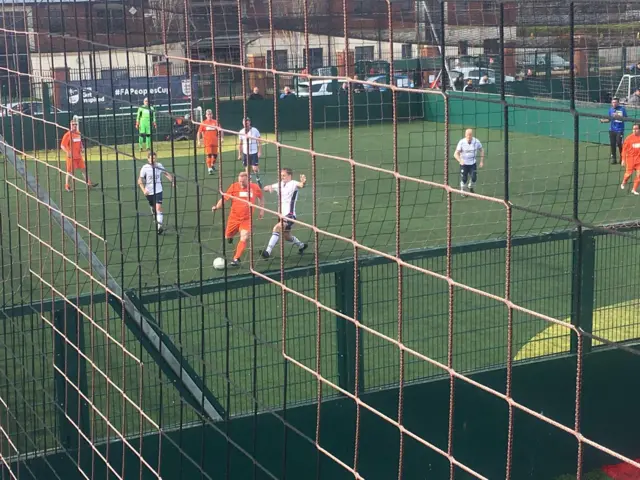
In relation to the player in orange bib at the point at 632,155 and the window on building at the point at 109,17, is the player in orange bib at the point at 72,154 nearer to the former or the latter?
the window on building at the point at 109,17

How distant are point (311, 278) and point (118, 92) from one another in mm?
15790

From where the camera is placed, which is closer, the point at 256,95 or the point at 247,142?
the point at 247,142

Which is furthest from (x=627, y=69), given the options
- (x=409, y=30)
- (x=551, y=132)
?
(x=409, y=30)

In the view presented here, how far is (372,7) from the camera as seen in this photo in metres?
19.8

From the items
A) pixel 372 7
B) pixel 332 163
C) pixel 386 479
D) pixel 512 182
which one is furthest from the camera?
pixel 332 163

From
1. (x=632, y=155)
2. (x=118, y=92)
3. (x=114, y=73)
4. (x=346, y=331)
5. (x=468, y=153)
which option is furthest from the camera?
(x=118, y=92)

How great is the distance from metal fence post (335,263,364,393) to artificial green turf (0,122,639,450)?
111 millimetres

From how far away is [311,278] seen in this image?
9242 millimetres

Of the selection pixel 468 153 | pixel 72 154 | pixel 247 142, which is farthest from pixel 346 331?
pixel 468 153

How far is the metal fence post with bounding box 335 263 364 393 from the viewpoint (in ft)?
23.6

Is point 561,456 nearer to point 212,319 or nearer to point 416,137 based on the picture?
point 212,319

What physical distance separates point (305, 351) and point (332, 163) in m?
14.0

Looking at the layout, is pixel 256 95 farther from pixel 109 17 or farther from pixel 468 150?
pixel 109 17

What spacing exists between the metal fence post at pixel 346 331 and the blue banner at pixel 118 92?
5.81ft
